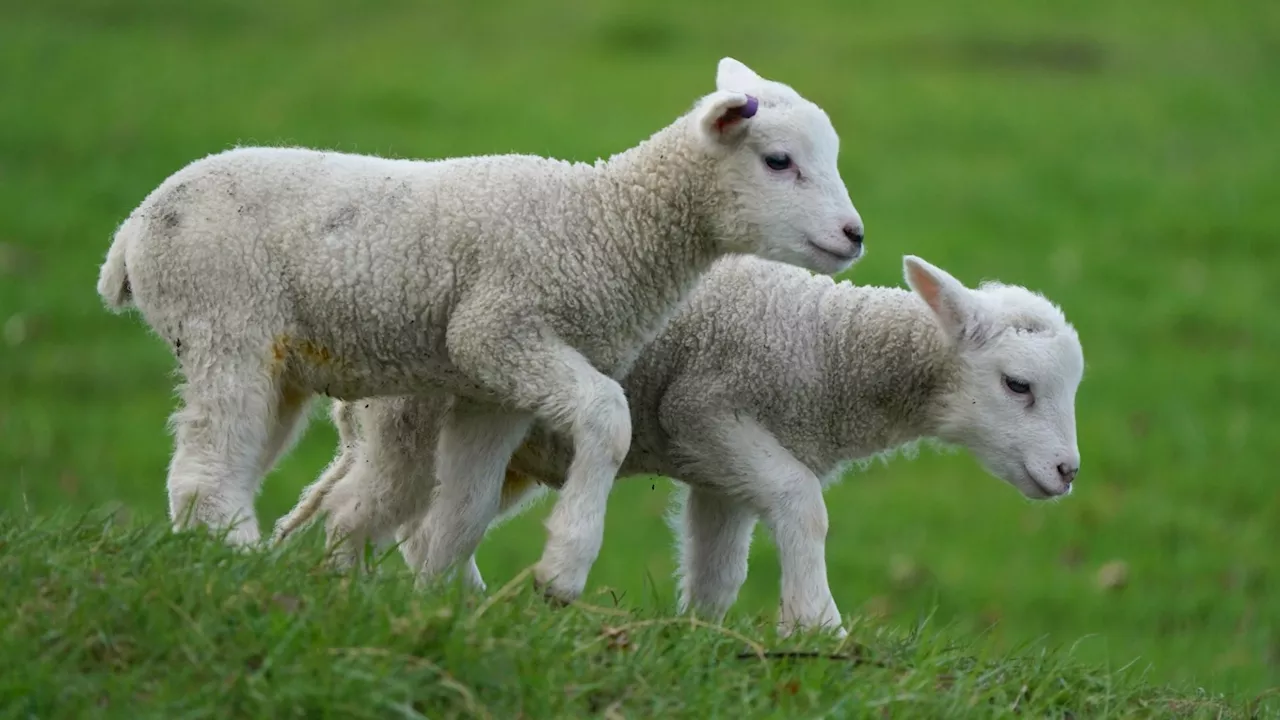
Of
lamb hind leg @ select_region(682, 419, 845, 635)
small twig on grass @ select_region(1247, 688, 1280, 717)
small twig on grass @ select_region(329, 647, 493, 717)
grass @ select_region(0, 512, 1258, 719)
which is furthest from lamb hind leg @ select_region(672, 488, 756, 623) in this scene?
small twig on grass @ select_region(329, 647, 493, 717)

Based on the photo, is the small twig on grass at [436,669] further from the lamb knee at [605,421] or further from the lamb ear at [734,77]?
the lamb ear at [734,77]

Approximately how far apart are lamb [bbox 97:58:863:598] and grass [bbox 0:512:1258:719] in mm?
360

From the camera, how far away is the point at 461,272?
227 inches

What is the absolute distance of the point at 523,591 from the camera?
525 centimetres

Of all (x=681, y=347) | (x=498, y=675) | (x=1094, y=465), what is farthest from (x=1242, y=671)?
(x=498, y=675)

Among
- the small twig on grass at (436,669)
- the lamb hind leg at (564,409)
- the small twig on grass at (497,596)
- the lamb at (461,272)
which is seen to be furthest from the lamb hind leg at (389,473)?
the small twig on grass at (436,669)

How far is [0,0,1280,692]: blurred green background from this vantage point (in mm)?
11883

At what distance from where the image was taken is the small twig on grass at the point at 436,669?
177 inches

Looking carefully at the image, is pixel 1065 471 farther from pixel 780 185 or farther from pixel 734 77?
pixel 734 77

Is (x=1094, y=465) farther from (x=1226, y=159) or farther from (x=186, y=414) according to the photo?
(x=186, y=414)

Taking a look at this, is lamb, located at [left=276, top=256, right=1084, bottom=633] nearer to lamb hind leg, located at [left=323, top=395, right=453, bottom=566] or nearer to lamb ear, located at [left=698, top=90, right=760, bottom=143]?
lamb hind leg, located at [left=323, top=395, right=453, bottom=566]

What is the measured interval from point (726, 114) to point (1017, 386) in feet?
5.05

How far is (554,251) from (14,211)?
12.5 metres

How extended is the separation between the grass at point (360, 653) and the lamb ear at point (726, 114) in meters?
1.50
